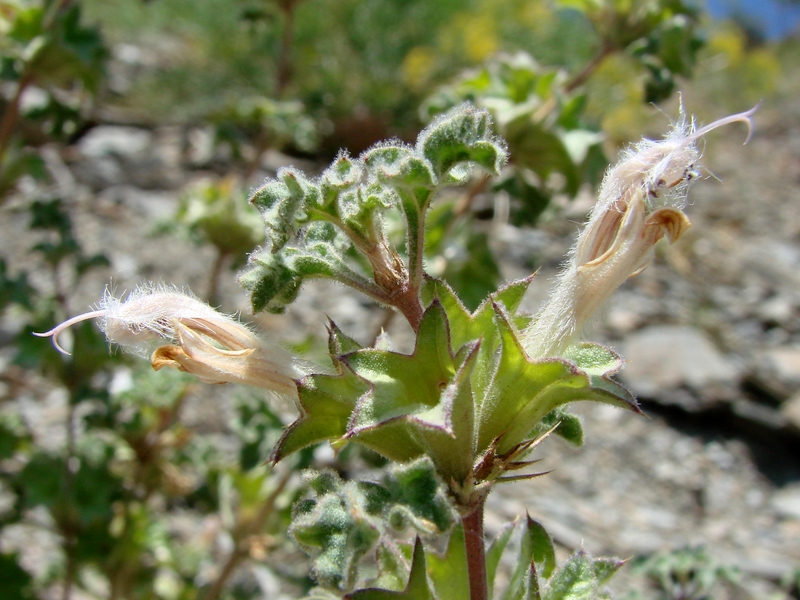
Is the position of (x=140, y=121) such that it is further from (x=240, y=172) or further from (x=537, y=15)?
(x=537, y=15)

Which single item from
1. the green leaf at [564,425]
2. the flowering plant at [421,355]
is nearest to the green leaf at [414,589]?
the flowering plant at [421,355]

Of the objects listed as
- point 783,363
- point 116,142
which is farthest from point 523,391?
point 116,142

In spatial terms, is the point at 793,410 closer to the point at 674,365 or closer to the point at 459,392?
the point at 674,365

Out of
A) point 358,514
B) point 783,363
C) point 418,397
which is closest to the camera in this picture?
point 358,514

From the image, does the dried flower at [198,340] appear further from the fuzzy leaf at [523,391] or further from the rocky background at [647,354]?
the rocky background at [647,354]

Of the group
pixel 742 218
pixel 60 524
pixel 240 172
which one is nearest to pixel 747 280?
pixel 742 218

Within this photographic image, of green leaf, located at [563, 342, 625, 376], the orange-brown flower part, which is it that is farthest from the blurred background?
green leaf, located at [563, 342, 625, 376]

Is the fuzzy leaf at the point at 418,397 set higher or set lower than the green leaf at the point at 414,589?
higher
